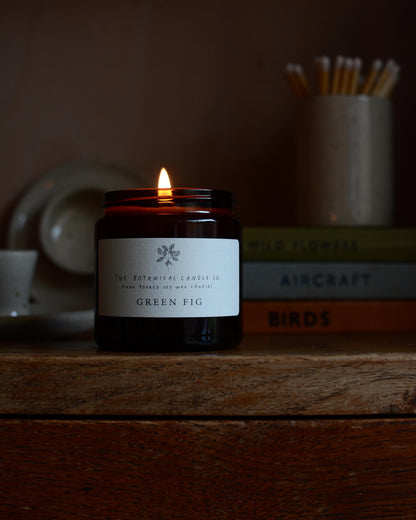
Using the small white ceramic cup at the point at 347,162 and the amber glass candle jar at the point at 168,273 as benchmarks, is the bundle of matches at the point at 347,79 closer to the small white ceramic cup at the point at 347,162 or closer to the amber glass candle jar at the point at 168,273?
the small white ceramic cup at the point at 347,162

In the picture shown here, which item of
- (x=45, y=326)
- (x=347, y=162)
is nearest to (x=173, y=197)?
(x=45, y=326)

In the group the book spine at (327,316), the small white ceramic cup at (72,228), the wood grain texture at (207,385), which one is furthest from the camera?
the small white ceramic cup at (72,228)

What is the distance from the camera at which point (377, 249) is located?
25.8 inches

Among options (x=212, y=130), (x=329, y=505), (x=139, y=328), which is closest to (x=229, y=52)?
(x=212, y=130)

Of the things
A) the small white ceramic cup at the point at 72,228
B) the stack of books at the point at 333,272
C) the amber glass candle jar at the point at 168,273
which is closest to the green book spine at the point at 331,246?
the stack of books at the point at 333,272

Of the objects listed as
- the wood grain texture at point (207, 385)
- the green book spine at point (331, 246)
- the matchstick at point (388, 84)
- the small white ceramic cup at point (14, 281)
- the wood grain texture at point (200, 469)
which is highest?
the matchstick at point (388, 84)

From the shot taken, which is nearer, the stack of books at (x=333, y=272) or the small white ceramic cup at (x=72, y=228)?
the stack of books at (x=333, y=272)

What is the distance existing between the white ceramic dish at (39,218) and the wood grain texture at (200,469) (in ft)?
1.35

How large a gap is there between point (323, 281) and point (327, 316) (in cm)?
4

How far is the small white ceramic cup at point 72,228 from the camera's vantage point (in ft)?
2.69

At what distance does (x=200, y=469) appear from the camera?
436 millimetres

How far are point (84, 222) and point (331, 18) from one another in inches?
17.3

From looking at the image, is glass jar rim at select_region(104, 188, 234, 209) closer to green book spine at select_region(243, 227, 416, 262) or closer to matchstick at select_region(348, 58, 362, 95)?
green book spine at select_region(243, 227, 416, 262)

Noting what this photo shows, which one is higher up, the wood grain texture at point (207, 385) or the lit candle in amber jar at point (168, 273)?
the lit candle in amber jar at point (168, 273)
